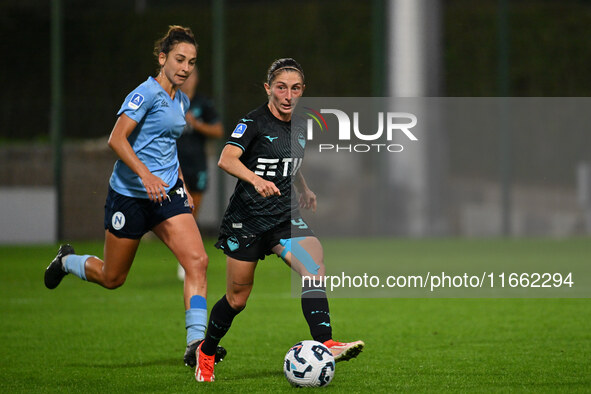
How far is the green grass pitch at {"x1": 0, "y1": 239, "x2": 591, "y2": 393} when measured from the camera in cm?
541

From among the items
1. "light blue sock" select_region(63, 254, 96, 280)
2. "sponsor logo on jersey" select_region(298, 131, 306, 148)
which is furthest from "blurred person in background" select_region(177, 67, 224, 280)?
"sponsor logo on jersey" select_region(298, 131, 306, 148)

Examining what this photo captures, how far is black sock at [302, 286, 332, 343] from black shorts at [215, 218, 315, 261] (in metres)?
0.31

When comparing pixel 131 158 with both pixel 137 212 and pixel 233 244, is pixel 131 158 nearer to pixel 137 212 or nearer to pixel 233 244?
pixel 137 212

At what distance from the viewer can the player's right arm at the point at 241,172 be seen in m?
5.08

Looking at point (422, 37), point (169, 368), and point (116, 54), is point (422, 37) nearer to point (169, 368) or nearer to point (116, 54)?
point (116, 54)

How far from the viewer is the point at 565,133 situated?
18375 mm

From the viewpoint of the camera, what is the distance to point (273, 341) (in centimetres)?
704

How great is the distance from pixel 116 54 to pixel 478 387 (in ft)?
48.4

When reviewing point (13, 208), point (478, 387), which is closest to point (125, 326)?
point (478, 387)

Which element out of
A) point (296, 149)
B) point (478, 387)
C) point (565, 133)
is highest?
point (565, 133)

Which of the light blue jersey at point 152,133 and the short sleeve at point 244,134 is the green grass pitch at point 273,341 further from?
the short sleeve at point 244,134

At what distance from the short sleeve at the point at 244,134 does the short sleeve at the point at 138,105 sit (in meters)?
0.84

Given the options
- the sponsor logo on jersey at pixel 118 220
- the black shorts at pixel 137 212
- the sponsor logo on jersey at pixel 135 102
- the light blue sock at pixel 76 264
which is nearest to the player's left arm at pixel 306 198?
the black shorts at pixel 137 212

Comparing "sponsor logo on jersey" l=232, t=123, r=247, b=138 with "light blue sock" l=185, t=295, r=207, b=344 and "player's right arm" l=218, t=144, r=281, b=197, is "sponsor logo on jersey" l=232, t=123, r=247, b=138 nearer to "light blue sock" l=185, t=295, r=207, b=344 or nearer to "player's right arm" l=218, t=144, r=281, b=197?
"player's right arm" l=218, t=144, r=281, b=197
